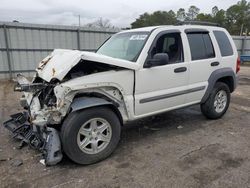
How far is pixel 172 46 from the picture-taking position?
4.55 meters

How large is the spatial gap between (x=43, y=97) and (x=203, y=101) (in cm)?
319

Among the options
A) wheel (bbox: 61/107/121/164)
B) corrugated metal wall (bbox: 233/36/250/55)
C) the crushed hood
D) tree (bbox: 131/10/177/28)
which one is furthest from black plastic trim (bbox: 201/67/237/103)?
tree (bbox: 131/10/177/28)

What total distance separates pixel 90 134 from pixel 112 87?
77 centimetres

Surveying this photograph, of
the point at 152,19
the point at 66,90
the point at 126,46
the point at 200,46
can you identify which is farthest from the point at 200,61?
the point at 152,19

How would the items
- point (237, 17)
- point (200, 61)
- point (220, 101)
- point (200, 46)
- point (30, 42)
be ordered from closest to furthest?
point (200, 61), point (200, 46), point (220, 101), point (30, 42), point (237, 17)

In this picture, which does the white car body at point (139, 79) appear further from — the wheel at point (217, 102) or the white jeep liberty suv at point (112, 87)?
the wheel at point (217, 102)

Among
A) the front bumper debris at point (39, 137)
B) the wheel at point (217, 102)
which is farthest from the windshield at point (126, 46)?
the wheel at point (217, 102)

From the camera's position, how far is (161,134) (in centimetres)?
466

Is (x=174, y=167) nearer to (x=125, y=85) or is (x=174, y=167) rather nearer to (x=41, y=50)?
(x=125, y=85)

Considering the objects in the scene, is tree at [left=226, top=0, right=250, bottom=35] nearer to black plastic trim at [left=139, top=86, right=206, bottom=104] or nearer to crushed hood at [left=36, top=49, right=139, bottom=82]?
black plastic trim at [left=139, top=86, right=206, bottom=104]

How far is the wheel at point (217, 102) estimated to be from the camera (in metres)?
5.18

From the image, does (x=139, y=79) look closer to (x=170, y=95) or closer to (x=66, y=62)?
(x=170, y=95)

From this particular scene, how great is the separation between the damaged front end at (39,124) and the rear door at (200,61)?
2618 mm

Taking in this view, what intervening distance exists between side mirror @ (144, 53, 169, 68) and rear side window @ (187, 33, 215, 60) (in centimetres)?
100
